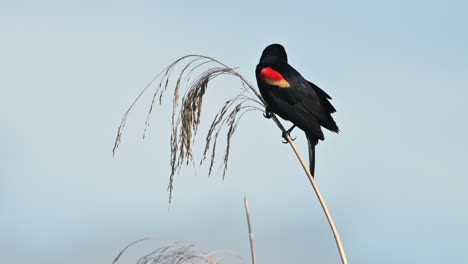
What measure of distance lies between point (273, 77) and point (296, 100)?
0.88 ft

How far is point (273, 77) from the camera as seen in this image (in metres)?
4.36

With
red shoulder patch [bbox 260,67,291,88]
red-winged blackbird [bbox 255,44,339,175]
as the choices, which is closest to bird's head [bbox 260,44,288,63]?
red-winged blackbird [bbox 255,44,339,175]

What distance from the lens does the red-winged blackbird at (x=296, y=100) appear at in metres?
4.10

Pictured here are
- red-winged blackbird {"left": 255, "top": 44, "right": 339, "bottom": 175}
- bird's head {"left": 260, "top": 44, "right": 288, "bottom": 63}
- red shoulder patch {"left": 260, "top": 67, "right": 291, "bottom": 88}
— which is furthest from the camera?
bird's head {"left": 260, "top": 44, "right": 288, "bottom": 63}

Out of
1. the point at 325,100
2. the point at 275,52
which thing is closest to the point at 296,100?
the point at 325,100

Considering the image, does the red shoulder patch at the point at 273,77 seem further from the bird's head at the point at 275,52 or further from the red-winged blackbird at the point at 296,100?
the bird's head at the point at 275,52

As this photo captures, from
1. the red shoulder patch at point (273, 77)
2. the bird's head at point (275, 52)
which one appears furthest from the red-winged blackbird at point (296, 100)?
the bird's head at point (275, 52)

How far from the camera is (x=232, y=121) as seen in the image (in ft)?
9.14

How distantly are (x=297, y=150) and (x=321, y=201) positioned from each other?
0.97 feet

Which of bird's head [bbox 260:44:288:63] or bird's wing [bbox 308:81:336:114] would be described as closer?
bird's wing [bbox 308:81:336:114]

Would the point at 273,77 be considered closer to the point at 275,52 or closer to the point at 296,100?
the point at 296,100

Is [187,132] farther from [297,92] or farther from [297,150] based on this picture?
[297,92]

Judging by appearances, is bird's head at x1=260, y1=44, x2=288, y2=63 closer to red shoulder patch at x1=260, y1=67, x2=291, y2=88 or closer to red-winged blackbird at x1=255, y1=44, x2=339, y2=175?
red-winged blackbird at x1=255, y1=44, x2=339, y2=175

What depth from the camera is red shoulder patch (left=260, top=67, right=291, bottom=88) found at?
14.1 ft
